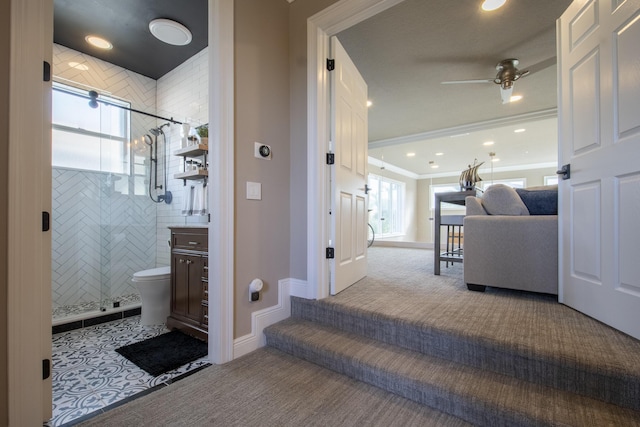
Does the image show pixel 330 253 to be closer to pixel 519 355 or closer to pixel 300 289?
pixel 300 289

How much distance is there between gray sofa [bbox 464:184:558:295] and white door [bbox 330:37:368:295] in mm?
972

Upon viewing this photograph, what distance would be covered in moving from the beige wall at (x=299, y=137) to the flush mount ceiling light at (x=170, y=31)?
1.25m

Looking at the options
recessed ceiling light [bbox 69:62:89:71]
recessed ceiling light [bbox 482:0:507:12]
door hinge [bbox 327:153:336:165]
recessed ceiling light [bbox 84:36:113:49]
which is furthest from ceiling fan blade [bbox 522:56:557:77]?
recessed ceiling light [bbox 69:62:89:71]

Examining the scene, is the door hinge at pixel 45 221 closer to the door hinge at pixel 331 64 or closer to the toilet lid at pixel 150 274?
the toilet lid at pixel 150 274

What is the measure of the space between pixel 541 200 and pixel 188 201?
3517 mm

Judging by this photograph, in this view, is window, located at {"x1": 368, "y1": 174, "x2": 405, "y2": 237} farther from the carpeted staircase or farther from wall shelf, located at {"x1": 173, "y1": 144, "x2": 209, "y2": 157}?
the carpeted staircase

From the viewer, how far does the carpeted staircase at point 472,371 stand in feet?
3.60

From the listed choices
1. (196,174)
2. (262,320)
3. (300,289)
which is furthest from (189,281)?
(196,174)

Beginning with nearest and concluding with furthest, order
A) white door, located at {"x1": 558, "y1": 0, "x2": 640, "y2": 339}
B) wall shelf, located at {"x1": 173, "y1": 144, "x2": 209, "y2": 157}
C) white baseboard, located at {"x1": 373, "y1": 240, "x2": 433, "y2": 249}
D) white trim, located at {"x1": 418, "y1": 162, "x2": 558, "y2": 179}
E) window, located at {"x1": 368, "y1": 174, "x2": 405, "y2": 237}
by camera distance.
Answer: white door, located at {"x1": 558, "y1": 0, "x2": 640, "y2": 339}, wall shelf, located at {"x1": 173, "y1": 144, "x2": 209, "y2": 157}, white baseboard, located at {"x1": 373, "y1": 240, "x2": 433, "y2": 249}, window, located at {"x1": 368, "y1": 174, "x2": 405, "y2": 237}, white trim, located at {"x1": 418, "y1": 162, "x2": 558, "y2": 179}

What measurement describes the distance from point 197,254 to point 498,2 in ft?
10.9

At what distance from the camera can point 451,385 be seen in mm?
1274

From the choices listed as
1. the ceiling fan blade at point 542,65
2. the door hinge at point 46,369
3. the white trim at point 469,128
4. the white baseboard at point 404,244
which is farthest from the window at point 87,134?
the white baseboard at point 404,244

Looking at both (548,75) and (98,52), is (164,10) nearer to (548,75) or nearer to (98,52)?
(98,52)

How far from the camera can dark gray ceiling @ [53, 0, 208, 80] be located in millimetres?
2429
